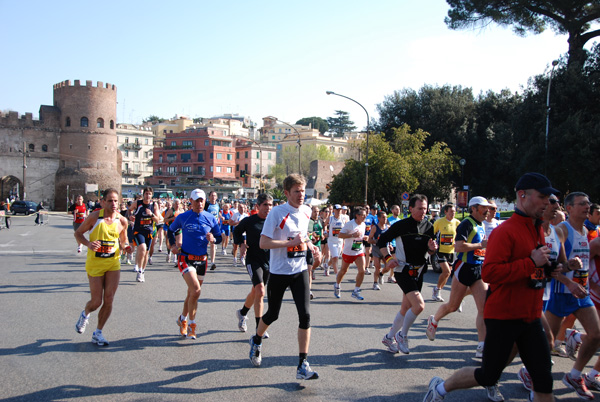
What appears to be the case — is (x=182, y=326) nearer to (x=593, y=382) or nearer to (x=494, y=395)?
(x=494, y=395)

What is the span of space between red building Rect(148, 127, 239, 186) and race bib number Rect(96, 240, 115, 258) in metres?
91.4

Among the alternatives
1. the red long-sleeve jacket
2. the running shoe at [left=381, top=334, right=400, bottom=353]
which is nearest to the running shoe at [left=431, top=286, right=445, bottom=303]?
the running shoe at [left=381, top=334, right=400, bottom=353]

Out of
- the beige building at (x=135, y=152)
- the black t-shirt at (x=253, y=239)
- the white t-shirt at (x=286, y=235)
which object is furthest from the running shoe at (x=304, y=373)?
the beige building at (x=135, y=152)

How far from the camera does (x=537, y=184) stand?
3.67 m

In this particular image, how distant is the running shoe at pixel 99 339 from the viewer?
6.26 meters

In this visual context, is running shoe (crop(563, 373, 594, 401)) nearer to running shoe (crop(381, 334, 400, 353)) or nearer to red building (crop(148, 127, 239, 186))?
running shoe (crop(381, 334, 400, 353))

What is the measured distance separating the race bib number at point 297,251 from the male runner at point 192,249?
1.88 m

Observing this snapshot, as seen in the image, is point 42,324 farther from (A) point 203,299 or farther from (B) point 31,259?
(B) point 31,259

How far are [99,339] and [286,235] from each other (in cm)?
286

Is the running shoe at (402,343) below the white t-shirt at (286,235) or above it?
below

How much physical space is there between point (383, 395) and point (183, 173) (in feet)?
331

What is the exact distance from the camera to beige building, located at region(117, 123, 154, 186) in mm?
104500

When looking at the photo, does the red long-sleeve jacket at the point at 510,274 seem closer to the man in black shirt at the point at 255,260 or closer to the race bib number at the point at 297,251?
the race bib number at the point at 297,251

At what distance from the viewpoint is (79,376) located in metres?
5.20
